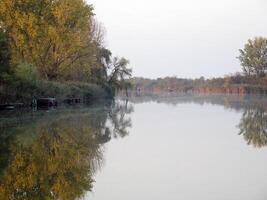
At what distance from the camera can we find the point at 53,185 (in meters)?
7.87

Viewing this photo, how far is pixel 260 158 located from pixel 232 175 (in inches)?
91.6

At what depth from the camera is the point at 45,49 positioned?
37562 mm

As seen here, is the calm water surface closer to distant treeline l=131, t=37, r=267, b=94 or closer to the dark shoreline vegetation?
the dark shoreline vegetation

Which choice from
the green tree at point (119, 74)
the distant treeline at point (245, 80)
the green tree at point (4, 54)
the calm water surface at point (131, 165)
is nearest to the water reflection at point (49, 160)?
the calm water surface at point (131, 165)

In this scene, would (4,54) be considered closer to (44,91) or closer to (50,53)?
(44,91)

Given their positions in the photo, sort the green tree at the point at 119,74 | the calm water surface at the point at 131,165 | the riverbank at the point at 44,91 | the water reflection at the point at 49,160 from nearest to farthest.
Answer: the calm water surface at the point at 131,165, the water reflection at the point at 49,160, the riverbank at the point at 44,91, the green tree at the point at 119,74

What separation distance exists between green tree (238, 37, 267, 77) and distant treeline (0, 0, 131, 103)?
47380mm

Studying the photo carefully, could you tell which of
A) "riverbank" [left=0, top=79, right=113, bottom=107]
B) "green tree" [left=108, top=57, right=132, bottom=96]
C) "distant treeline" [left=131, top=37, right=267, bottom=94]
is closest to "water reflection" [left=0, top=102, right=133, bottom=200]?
"riverbank" [left=0, top=79, right=113, bottom=107]

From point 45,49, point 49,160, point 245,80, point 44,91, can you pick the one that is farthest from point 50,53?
point 245,80

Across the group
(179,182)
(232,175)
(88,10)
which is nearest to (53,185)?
(179,182)

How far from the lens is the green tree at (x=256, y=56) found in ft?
282

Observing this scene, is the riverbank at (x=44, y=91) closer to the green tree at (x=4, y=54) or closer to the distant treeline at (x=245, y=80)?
the green tree at (x=4, y=54)

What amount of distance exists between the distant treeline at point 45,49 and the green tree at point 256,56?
47380mm

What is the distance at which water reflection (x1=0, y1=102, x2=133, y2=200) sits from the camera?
755 cm
